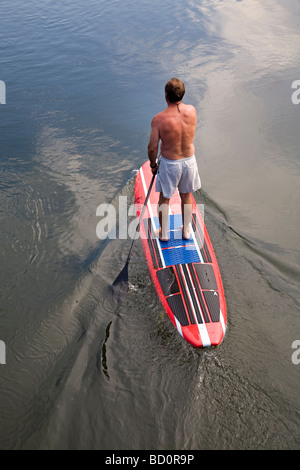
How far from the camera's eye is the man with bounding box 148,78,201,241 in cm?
389

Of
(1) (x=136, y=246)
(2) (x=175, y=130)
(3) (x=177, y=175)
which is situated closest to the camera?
(2) (x=175, y=130)

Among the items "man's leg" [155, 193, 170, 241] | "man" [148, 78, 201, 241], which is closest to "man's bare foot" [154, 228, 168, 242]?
"man's leg" [155, 193, 170, 241]

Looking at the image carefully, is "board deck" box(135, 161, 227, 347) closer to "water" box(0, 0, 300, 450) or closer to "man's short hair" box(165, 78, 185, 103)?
"water" box(0, 0, 300, 450)

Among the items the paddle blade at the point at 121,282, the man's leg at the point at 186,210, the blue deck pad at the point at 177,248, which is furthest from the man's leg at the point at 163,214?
the paddle blade at the point at 121,282

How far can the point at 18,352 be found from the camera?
13.6 ft

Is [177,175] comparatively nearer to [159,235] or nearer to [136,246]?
[159,235]

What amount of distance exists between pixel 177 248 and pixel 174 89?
2.05 metres

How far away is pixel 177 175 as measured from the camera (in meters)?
4.28

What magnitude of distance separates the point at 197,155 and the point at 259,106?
2520 millimetres

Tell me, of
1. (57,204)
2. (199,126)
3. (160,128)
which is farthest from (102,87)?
(160,128)

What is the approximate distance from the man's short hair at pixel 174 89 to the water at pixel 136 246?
2.29 metres

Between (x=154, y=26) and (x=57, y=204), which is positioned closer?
(x=57, y=204)

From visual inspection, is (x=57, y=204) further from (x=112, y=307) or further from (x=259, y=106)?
(x=259, y=106)

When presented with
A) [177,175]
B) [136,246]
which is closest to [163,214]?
[177,175]
